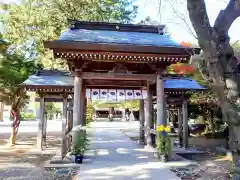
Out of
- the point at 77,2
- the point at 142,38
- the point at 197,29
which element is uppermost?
the point at 77,2

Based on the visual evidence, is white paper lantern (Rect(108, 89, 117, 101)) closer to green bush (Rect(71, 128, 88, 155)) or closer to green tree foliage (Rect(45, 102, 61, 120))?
green bush (Rect(71, 128, 88, 155))

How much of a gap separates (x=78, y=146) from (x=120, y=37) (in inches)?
196

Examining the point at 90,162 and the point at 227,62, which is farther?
the point at 90,162

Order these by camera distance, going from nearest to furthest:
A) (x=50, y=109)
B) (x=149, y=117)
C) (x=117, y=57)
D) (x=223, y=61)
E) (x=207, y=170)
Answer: (x=223, y=61), (x=207, y=170), (x=117, y=57), (x=149, y=117), (x=50, y=109)

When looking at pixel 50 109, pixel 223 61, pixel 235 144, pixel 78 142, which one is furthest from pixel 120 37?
pixel 50 109

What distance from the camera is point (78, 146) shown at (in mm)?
9508

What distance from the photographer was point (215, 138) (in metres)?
19.4

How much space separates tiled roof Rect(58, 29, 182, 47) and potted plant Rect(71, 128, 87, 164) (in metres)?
3.62

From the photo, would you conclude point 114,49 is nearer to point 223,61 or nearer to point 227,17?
point 227,17

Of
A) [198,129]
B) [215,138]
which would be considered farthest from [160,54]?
[198,129]

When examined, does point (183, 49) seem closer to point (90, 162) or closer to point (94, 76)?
point (94, 76)

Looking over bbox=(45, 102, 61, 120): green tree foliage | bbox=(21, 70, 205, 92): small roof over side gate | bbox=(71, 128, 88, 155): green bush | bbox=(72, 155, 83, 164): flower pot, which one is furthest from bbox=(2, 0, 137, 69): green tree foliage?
bbox=(45, 102, 61, 120): green tree foliage

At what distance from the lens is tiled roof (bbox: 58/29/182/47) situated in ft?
34.4

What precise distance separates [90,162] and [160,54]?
15.5 feet
